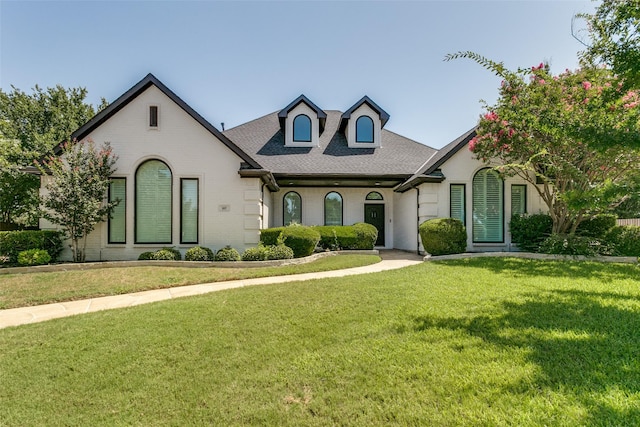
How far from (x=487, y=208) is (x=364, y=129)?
7661 mm

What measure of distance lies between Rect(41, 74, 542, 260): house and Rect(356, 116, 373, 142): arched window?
130cm

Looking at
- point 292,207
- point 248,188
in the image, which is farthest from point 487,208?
point 248,188

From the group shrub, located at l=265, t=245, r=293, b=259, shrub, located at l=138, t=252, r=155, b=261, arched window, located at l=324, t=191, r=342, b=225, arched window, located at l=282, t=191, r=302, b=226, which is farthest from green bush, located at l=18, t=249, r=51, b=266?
arched window, located at l=324, t=191, r=342, b=225

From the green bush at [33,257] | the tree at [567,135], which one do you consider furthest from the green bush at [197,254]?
the tree at [567,135]

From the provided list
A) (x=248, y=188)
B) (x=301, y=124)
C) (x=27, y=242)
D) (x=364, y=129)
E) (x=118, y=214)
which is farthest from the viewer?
(x=364, y=129)

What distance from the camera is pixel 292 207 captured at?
50.0ft

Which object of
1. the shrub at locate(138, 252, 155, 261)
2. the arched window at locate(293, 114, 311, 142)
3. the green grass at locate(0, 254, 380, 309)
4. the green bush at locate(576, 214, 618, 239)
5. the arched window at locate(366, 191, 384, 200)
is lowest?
the green grass at locate(0, 254, 380, 309)

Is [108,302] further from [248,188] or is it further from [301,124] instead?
[301,124]

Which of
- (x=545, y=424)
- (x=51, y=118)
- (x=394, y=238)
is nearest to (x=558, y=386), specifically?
(x=545, y=424)

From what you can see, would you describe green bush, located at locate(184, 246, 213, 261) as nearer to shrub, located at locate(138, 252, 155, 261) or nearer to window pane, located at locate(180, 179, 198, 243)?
window pane, located at locate(180, 179, 198, 243)

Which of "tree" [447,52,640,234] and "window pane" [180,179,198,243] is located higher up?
"tree" [447,52,640,234]

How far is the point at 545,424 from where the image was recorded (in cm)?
235

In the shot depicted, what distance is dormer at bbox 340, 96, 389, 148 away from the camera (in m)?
16.4

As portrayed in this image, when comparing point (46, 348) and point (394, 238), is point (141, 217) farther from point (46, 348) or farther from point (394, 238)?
point (394, 238)
